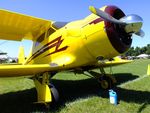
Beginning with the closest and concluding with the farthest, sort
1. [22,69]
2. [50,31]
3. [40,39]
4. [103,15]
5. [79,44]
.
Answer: [103,15], [22,69], [79,44], [50,31], [40,39]

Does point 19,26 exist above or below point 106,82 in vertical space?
above

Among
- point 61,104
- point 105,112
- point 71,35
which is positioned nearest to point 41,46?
point 71,35

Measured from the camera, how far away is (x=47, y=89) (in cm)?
679

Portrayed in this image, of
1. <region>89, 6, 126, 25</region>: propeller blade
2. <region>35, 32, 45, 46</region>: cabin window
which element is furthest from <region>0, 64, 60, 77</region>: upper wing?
<region>89, 6, 126, 25</region>: propeller blade

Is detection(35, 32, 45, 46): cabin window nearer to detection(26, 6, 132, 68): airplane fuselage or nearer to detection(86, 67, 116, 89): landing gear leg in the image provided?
detection(26, 6, 132, 68): airplane fuselage

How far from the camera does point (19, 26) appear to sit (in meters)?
8.83

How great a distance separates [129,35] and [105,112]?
7.24 feet

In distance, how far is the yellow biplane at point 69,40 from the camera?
6309 mm

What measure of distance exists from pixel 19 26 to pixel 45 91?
315 cm

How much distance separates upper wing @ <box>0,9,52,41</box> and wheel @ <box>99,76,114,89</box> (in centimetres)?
305

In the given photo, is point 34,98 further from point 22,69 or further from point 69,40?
point 69,40

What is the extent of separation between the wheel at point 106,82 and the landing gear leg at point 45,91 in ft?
9.45

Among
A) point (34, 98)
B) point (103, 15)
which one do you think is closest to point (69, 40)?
point (103, 15)

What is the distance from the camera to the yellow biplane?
6309mm
